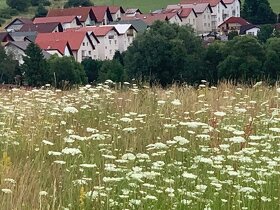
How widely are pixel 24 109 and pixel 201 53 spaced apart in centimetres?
4164

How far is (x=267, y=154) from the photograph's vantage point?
16.0 ft

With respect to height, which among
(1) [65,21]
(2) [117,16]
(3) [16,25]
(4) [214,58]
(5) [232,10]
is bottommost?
(4) [214,58]

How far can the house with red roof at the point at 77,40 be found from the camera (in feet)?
240

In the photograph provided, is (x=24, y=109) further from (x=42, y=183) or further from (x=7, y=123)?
(x=42, y=183)

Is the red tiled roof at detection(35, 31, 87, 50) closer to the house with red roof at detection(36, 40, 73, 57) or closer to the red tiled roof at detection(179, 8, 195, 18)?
the house with red roof at detection(36, 40, 73, 57)

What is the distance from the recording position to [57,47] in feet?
230

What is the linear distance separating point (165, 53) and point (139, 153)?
4384cm

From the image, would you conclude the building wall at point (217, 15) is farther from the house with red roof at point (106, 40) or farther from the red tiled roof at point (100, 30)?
the red tiled roof at point (100, 30)

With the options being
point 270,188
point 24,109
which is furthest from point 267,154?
point 24,109

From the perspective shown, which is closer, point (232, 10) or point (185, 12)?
point (185, 12)

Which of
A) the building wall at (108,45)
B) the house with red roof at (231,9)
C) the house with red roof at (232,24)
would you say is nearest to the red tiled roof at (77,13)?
the building wall at (108,45)

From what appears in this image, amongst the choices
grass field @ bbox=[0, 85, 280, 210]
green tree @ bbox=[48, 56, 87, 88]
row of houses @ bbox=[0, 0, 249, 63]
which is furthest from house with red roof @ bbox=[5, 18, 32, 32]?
grass field @ bbox=[0, 85, 280, 210]

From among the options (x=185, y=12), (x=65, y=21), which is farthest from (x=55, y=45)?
(x=185, y=12)

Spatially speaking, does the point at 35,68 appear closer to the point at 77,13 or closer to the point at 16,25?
the point at 16,25
